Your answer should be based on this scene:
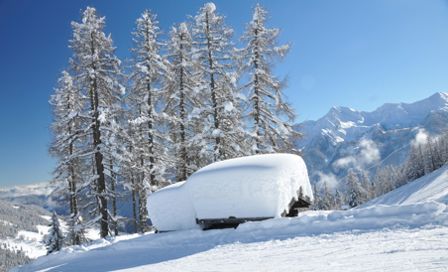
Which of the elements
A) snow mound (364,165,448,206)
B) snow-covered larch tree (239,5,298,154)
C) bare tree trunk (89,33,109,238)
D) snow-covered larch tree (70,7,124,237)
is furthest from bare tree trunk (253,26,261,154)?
snow mound (364,165,448,206)

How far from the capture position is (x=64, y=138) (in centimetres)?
1895

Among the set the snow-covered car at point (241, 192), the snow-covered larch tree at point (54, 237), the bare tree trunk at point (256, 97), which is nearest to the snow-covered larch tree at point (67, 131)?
the snow-covered larch tree at point (54, 237)

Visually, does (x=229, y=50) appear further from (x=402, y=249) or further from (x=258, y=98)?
(x=402, y=249)

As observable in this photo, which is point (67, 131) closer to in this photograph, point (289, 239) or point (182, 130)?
point (182, 130)

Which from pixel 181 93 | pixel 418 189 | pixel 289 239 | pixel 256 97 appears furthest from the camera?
pixel 418 189

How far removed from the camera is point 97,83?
1922cm

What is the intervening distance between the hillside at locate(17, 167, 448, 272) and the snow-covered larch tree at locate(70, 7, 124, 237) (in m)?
7.88

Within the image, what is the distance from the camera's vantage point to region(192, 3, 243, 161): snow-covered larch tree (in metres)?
20.7

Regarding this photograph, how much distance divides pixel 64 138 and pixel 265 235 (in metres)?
13.7

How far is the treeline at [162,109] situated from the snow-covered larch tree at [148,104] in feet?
0.20

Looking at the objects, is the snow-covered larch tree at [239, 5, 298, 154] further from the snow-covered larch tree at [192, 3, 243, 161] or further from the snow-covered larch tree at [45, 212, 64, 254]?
the snow-covered larch tree at [45, 212, 64, 254]

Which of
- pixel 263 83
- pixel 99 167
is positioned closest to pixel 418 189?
pixel 263 83

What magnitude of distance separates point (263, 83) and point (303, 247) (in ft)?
50.7

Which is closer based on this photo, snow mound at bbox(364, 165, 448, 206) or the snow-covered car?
the snow-covered car
